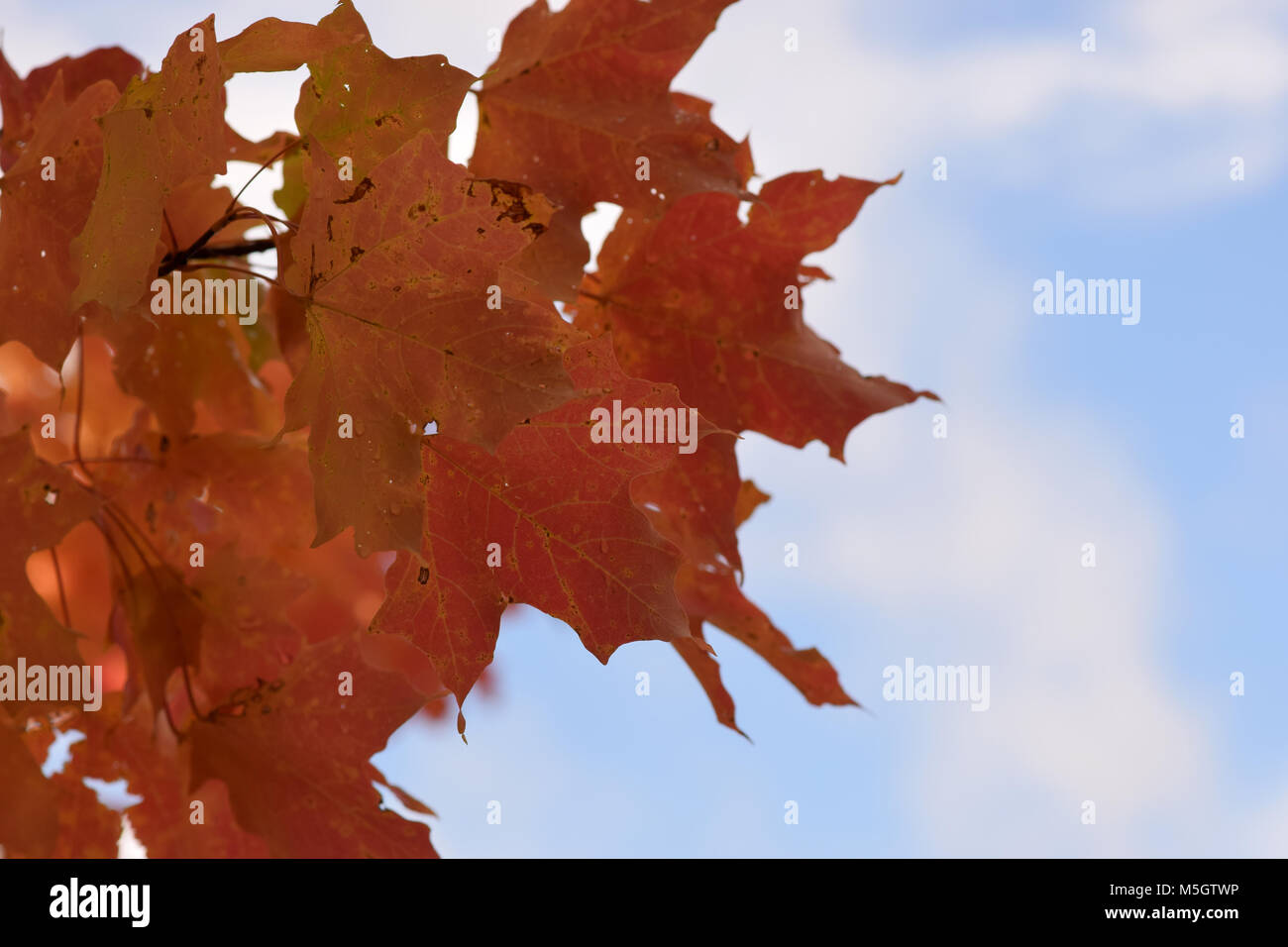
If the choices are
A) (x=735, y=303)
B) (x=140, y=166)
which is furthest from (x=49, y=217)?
(x=735, y=303)

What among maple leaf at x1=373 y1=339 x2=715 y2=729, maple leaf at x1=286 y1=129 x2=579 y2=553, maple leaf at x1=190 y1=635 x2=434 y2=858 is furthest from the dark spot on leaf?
maple leaf at x1=190 y1=635 x2=434 y2=858

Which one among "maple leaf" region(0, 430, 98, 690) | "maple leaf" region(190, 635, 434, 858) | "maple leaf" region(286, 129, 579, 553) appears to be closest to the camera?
"maple leaf" region(286, 129, 579, 553)

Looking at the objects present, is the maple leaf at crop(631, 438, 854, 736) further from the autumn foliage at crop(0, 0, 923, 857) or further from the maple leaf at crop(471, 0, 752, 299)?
the maple leaf at crop(471, 0, 752, 299)

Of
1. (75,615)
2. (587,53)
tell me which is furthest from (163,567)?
(587,53)

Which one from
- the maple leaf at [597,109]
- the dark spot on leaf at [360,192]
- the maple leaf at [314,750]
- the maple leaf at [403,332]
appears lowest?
the maple leaf at [314,750]

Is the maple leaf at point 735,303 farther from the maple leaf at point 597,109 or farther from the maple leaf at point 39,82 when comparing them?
the maple leaf at point 39,82

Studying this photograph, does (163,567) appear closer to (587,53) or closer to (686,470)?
(686,470)

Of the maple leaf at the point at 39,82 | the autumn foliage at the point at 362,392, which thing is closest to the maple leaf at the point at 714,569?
the autumn foliage at the point at 362,392
